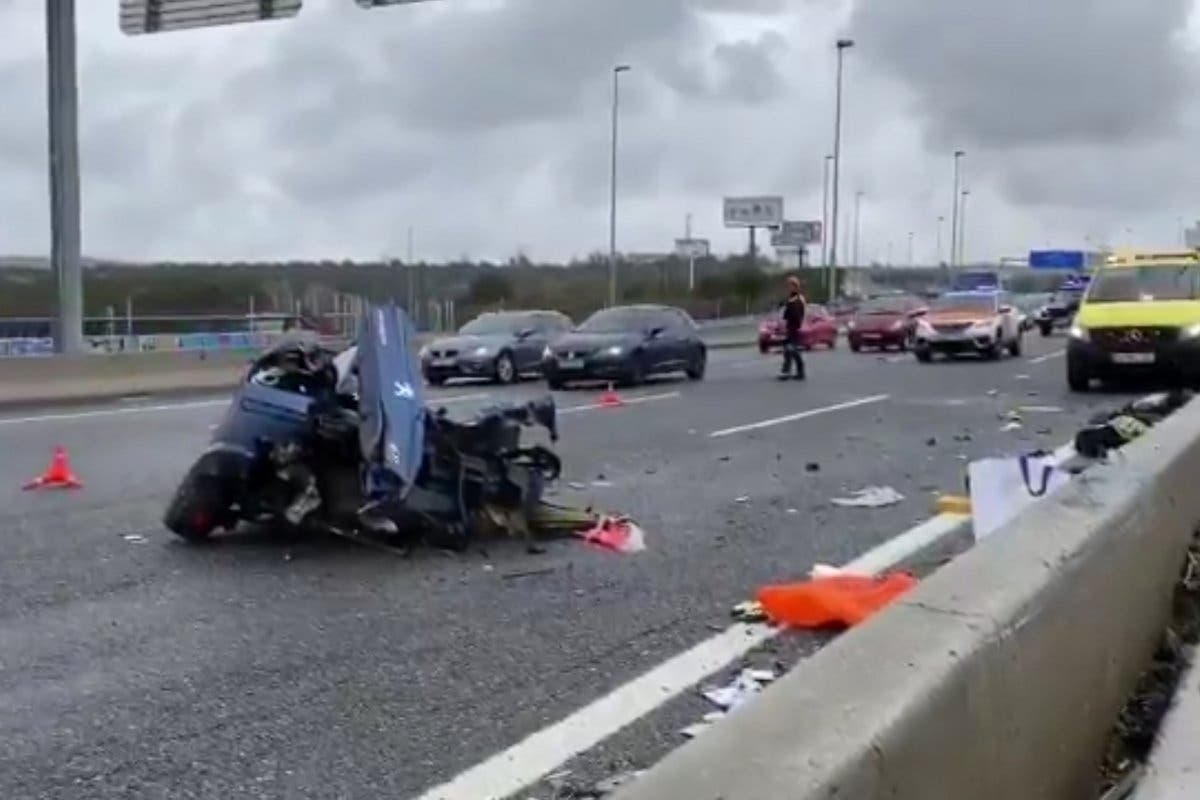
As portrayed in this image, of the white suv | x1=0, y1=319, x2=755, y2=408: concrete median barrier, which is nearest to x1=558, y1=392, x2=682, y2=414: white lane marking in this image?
x1=0, y1=319, x2=755, y2=408: concrete median barrier

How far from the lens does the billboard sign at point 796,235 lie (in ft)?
374

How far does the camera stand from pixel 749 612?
23.6ft

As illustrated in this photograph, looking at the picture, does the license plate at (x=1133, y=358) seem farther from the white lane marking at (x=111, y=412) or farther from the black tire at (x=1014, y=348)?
the black tire at (x=1014, y=348)

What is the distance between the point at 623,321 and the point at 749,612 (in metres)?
20.4

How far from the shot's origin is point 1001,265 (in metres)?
109

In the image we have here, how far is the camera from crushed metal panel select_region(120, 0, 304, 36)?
22531mm

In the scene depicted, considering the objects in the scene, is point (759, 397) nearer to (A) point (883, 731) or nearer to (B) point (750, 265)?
(A) point (883, 731)

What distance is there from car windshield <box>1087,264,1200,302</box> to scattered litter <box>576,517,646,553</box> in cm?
1514

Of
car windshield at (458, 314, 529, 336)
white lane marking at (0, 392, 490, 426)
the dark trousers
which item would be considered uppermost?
car windshield at (458, 314, 529, 336)

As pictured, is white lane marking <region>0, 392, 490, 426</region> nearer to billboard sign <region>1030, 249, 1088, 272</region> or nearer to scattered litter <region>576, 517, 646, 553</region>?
scattered litter <region>576, 517, 646, 553</region>

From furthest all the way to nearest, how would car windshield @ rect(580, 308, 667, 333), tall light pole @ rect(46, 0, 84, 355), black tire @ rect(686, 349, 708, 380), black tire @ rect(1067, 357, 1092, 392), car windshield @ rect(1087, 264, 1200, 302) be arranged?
black tire @ rect(686, 349, 708, 380) < car windshield @ rect(580, 308, 667, 333) < tall light pole @ rect(46, 0, 84, 355) < car windshield @ rect(1087, 264, 1200, 302) < black tire @ rect(1067, 357, 1092, 392)

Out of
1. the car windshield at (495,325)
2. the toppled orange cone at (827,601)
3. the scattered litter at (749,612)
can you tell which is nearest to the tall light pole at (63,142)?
the car windshield at (495,325)

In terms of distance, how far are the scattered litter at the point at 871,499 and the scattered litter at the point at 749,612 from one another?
11.7 ft

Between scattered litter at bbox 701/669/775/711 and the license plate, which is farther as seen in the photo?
the license plate
